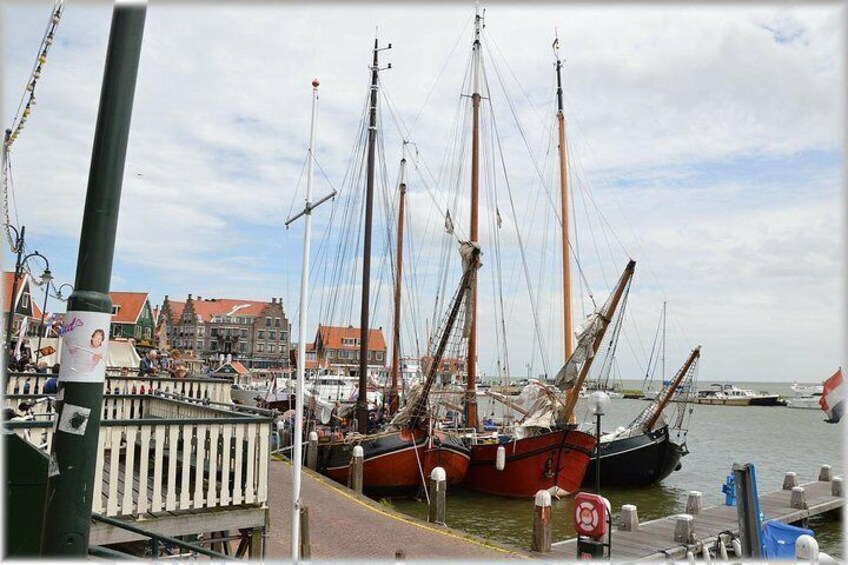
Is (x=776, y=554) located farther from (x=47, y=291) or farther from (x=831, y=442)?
(x=831, y=442)

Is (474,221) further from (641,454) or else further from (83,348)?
(83,348)

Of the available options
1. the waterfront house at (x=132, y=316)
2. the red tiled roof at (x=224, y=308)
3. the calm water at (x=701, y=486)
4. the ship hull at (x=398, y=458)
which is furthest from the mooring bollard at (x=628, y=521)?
the red tiled roof at (x=224, y=308)

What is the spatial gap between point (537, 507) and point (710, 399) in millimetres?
119318

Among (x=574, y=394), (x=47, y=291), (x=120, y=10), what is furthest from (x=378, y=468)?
(x=120, y=10)

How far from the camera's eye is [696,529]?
1575 centimetres

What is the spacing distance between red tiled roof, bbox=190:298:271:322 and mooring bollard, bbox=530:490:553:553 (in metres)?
97.9

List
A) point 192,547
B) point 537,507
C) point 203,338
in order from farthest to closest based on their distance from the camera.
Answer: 1. point 203,338
2. point 537,507
3. point 192,547

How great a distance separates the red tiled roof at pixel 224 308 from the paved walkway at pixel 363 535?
93768 mm

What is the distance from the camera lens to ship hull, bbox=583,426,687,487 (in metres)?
27.0

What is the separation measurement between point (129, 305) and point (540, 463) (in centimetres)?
6725

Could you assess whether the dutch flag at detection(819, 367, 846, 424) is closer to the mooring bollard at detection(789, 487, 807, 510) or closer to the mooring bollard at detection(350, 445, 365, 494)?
the mooring bollard at detection(789, 487, 807, 510)

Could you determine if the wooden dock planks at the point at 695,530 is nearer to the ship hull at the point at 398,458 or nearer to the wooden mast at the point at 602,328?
the wooden mast at the point at 602,328

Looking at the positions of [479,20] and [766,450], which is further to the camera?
[766,450]

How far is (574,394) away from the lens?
24.1 m
